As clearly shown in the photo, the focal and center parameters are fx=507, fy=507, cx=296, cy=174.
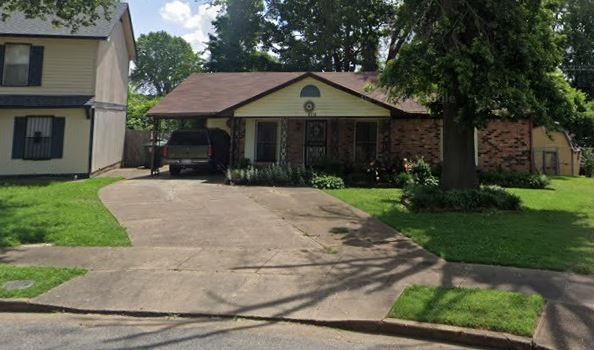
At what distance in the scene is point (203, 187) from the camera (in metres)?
16.4

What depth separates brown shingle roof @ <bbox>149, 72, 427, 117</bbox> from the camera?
764 inches

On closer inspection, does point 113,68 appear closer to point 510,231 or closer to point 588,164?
point 510,231

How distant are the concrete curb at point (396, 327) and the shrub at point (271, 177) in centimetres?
1130

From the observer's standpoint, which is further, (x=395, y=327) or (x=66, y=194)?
(x=66, y=194)

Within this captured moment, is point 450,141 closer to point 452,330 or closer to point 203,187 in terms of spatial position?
point 203,187

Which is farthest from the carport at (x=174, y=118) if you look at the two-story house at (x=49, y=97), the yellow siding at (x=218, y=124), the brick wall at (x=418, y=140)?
the brick wall at (x=418, y=140)

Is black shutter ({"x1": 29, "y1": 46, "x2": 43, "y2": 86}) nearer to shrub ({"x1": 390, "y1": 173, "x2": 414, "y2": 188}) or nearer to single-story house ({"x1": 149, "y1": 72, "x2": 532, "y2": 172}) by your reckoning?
single-story house ({"x1": 149, "y1": 72, "x2": 532, "y2": 172})

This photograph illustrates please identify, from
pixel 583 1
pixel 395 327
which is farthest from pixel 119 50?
pixel 395 327

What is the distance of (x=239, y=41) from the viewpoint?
38.6 m

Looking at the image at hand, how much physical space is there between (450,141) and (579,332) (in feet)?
29.7

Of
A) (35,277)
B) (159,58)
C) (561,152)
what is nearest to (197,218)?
(35,277)

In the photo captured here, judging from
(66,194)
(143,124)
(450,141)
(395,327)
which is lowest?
(395,327)

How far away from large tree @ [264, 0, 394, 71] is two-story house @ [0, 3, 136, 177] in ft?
59.6

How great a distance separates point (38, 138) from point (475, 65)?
16.7 meters
